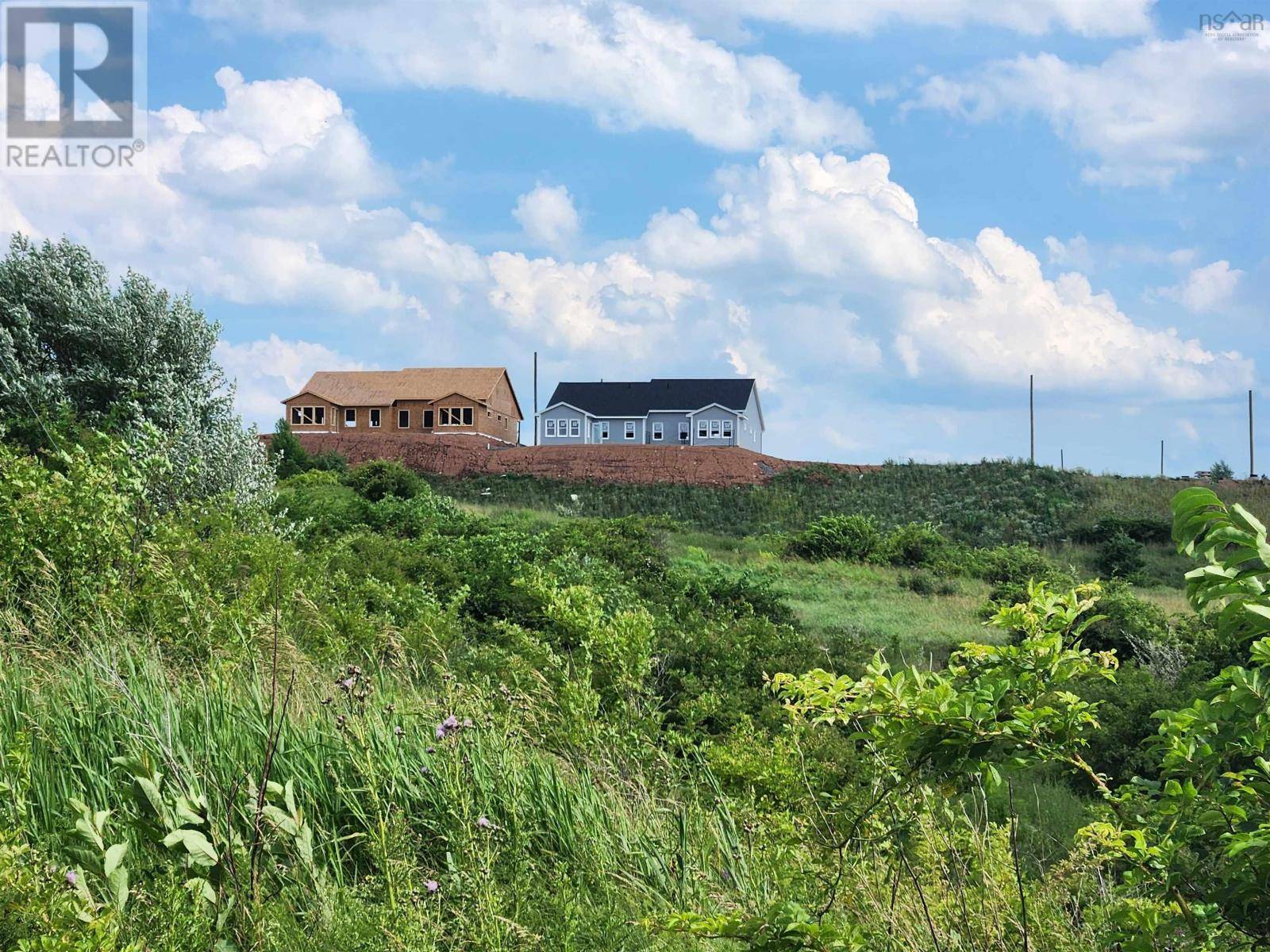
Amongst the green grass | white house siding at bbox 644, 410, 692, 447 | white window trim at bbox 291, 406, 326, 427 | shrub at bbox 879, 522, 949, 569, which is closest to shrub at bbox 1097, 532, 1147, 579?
shrub at bbox 879, 522, 949, 569

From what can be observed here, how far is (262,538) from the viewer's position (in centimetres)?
952

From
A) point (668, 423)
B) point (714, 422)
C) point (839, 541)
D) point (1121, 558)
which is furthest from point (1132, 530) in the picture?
point (668, 423)

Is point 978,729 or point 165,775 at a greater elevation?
point 978,729

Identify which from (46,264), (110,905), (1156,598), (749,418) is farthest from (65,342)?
(749,418)

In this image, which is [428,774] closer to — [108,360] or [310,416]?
[108,360]

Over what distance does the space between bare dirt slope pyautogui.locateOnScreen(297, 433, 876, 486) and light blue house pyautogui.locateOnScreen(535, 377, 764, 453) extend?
18244mm

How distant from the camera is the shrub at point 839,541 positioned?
22.3 metres

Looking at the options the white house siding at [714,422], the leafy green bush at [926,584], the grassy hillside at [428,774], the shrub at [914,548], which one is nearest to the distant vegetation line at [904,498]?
the shrub at [914,548]

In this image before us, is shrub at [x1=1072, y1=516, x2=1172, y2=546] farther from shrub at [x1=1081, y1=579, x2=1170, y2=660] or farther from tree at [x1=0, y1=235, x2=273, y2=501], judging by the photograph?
tree at [x1=0, y1=235, x2=273, y2=501]

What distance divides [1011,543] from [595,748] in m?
24.2

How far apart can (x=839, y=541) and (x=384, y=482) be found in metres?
10.1

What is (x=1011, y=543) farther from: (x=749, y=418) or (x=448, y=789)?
(x=749, y=418)

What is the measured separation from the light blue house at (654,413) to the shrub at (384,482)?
104 feet

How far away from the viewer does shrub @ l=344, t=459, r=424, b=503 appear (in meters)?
22.2
